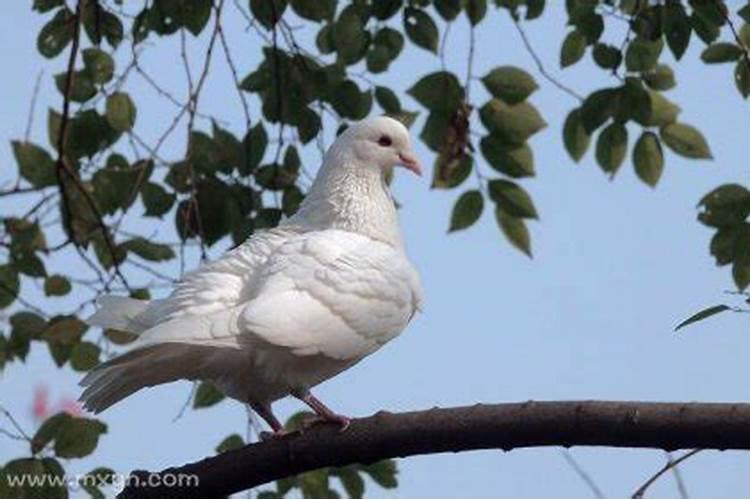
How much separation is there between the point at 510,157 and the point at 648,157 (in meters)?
0.39

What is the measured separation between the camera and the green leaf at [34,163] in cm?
473

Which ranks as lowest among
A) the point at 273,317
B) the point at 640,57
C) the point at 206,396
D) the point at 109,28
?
the point at 273,317

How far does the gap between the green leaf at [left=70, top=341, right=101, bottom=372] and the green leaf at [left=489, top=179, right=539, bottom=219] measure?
1.22 metres

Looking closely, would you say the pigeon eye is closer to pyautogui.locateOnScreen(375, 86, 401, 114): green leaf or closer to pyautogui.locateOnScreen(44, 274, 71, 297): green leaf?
pyautogui.locateOnScreen(375, 86, 401, 114): green leaf

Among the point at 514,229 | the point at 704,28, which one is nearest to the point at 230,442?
the point at 514,229

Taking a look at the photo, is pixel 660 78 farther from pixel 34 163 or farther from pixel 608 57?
pixel 34 163

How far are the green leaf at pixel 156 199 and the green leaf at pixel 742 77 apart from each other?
1593 millimetres

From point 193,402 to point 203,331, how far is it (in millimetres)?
971

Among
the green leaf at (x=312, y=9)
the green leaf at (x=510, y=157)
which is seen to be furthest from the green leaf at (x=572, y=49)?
the green leaf at (x=312, y=9)

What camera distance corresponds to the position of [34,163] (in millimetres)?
4738

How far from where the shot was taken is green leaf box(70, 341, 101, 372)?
505 cm

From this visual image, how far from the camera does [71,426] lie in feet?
13.9

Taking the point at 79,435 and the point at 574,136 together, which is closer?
the point at 79,435

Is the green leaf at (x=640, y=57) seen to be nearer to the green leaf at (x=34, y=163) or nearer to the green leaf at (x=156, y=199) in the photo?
the green leaf at (x=156, y=199)
